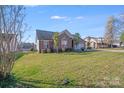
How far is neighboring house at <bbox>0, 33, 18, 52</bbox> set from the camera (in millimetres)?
4492

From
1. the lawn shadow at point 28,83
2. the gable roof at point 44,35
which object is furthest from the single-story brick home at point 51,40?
the lawn shadow at point 28,83

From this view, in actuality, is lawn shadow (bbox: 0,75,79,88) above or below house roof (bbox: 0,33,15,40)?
below

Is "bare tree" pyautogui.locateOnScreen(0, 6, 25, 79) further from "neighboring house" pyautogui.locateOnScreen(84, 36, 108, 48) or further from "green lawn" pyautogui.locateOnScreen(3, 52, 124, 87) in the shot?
"neighboring house" pyautogui.locateOnScreen(84, 36, 108, 48)

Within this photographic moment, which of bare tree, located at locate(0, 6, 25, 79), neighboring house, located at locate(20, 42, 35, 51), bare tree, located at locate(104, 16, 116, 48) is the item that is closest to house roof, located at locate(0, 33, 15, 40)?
bare tree, located at locate(0, 6, 25, 79)

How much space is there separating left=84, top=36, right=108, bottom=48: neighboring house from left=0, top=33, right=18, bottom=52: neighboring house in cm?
105

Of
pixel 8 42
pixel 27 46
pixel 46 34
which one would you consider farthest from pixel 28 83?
pixel 46 34

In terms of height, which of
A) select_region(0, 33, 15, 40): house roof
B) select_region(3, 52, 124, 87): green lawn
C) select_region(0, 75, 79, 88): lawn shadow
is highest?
select_region(0, 33, 15, 40): house roof

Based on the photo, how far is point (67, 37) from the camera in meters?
4.59

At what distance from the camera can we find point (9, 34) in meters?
4.50

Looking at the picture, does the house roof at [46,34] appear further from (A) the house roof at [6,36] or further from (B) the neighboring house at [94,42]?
(A) the house roof at [6,36]

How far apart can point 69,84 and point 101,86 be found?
1.50 ft

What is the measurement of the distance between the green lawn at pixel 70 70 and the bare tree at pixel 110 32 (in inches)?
11.7

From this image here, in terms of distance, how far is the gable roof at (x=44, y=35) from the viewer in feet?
14.8
